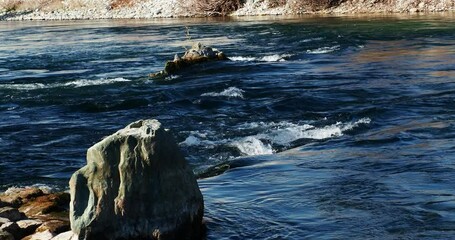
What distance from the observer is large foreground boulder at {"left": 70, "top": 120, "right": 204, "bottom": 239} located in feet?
29.3

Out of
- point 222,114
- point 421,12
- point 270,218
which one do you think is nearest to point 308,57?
point 222,114

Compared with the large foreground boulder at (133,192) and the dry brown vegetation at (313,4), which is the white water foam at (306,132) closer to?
the large foreground boulder at (133,192)

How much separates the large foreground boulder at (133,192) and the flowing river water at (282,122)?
0.70 meters

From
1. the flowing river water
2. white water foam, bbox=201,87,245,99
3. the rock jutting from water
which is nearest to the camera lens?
the flowing river water

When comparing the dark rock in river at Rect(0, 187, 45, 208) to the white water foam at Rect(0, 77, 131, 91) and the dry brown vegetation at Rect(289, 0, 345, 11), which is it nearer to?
the white water foam at Rect(0, 77, 131, 91)

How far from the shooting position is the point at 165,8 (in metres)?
69.8

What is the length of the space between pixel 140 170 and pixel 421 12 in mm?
45025

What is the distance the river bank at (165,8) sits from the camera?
54.8 meters

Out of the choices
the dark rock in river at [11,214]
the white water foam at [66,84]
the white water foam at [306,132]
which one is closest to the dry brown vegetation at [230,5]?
the white water foam at [66,84]

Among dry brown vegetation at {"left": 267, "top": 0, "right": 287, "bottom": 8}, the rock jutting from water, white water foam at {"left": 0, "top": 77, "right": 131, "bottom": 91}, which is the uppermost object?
dry brown vegetation at {"left": 267, "top": 0, "right": 287, "bottom": 8}

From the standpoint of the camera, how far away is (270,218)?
10.2 metres

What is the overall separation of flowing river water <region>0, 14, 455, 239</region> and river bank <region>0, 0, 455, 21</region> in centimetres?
1750

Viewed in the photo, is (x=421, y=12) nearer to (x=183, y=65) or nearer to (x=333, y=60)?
(x=333, y=60)

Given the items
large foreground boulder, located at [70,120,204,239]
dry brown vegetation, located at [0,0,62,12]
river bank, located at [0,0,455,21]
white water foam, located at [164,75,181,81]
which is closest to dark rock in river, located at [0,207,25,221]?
large foreground boulder, located at [70,120,204,239]
